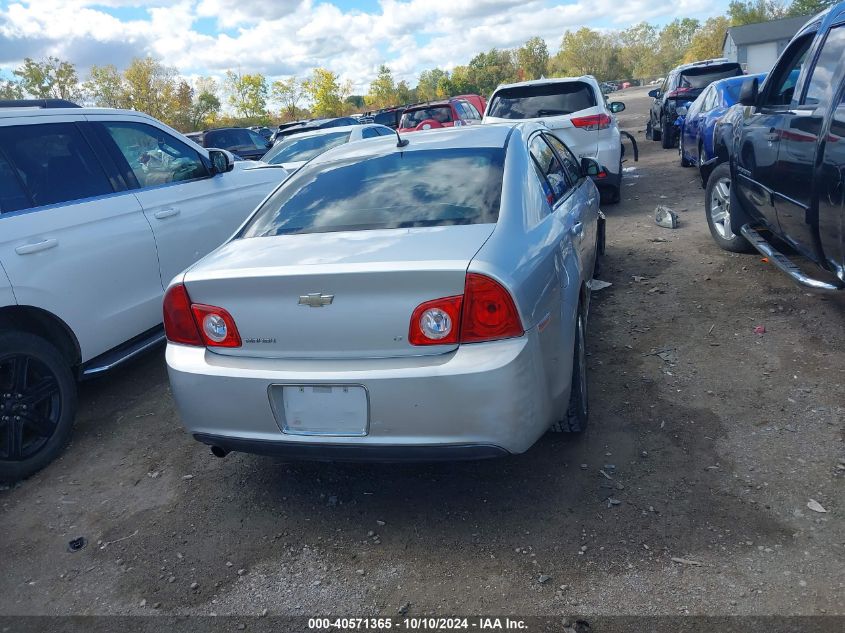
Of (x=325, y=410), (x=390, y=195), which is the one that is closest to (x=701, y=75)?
(x=390, y=195)

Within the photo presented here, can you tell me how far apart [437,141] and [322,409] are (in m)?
1.88

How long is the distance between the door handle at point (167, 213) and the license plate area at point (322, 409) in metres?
2.70

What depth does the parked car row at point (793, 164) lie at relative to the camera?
4.12 metres

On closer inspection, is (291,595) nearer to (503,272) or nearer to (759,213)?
(503,272)

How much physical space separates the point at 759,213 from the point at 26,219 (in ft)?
17.6

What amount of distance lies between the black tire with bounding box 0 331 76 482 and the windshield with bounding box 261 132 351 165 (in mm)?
6876

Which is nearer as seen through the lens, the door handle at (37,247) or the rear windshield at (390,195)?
the rear windshield at (390,195)

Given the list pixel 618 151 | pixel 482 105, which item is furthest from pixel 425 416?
pixel 482 105

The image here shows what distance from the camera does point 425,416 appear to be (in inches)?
108

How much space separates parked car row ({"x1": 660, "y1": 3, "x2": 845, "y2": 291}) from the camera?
4125 mm

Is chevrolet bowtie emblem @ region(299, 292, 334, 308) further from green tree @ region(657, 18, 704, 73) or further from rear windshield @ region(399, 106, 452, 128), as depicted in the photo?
green tree @ region(657, 18, 704, 73)

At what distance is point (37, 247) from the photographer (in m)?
4.02

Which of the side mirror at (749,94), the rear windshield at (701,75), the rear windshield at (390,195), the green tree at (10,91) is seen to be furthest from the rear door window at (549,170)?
the green tree at (10,91)

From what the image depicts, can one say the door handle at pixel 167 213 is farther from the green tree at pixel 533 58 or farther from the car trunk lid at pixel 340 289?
the green tree at pixel 533 58
